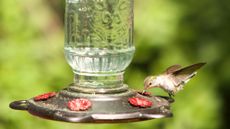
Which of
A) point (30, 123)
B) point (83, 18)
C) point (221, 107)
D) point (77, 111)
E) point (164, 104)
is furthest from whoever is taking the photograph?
point (221, 107)

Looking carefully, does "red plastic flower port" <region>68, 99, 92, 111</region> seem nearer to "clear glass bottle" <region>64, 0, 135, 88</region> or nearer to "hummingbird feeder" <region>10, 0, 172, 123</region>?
"hummingbird feeder" <region>10, 0, 172, 123</region>

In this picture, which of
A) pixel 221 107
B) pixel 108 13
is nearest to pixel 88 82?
pixel 108 13

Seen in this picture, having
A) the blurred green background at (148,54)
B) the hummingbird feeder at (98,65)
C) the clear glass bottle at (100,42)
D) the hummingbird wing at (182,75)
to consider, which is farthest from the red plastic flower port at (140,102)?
the blurred green background at (148,54)

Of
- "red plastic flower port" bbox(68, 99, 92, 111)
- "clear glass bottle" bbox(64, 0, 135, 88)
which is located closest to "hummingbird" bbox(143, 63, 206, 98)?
"clear glass bottle" bbox(64, 0, 135, 88)

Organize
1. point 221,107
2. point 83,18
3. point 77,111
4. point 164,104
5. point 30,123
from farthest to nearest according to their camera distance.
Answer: point 221,107 < point 30,123 < point 83,18 < point 164,104 < point 77,111

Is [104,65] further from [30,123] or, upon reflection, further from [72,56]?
[30,123]

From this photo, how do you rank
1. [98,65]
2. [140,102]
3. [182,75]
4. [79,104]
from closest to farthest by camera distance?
[79,104]
[140,102]
[98,65]
[182,75]

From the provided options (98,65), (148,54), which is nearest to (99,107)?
(98,65)

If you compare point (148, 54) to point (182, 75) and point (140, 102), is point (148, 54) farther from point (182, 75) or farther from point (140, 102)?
A: point (140, 102)
